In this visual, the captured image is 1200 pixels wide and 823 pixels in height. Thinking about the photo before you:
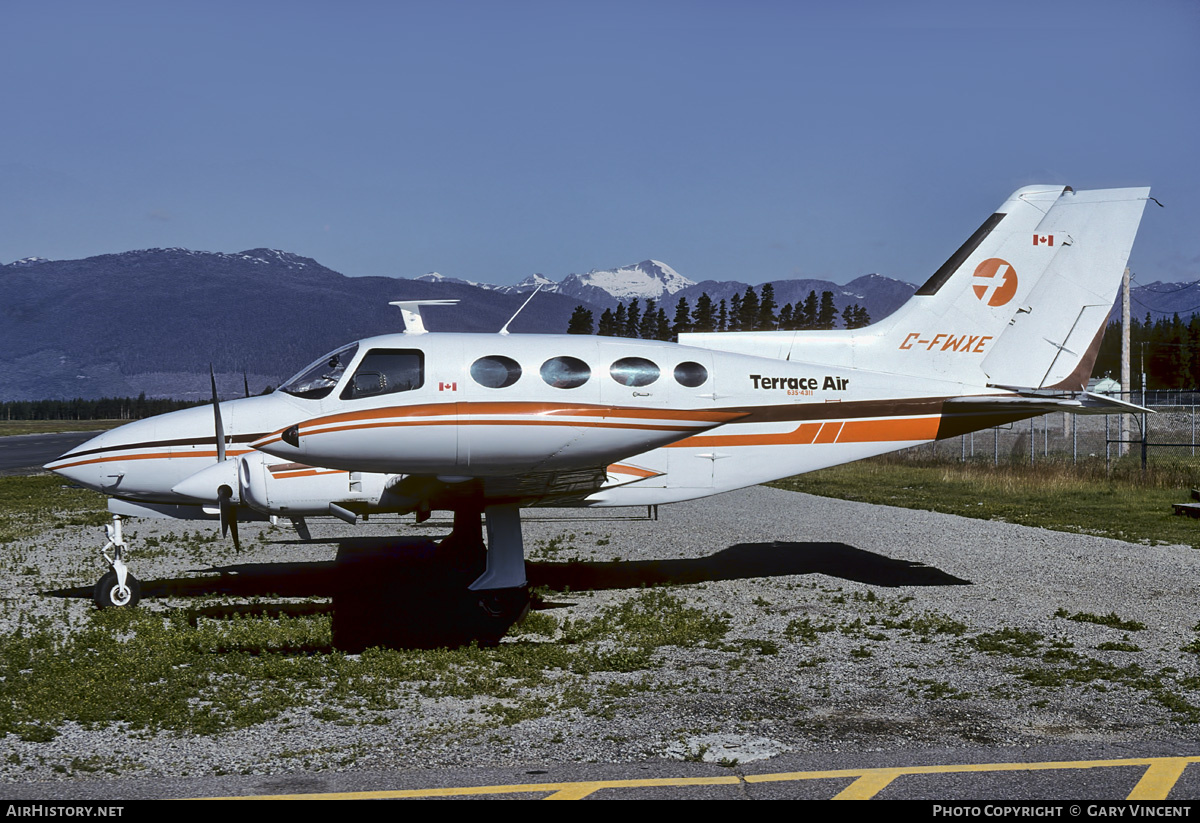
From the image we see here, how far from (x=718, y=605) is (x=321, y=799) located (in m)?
7.04

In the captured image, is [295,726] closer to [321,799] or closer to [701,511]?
[321,799]

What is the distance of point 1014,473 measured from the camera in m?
28.3

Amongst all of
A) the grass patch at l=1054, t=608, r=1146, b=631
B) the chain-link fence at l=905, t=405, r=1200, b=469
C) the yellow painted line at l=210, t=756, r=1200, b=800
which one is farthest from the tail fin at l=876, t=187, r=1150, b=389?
the chain-link fence at l=905, t=405, r=1200, b=469

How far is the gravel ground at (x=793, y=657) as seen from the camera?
685 cm

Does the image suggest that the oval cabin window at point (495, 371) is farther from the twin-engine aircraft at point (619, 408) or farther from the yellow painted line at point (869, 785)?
the yellow painted line at point (869, 785)

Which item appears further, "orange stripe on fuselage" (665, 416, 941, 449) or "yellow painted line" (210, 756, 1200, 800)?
"orange stripe on fuselage" (665, 416, 941, 449)

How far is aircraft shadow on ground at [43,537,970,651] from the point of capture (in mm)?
11000

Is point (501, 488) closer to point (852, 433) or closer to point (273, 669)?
point (273, 669)

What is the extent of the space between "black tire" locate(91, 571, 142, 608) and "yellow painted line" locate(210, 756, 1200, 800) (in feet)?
23.2

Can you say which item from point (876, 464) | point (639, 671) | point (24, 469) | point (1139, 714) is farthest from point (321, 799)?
point (24, 469)

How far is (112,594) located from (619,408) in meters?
6.89

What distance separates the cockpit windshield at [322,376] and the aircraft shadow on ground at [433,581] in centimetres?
264

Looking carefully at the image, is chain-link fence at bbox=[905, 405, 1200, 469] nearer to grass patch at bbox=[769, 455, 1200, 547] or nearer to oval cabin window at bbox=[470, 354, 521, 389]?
grass patch at bbox=[769, 455, 1200, 547]

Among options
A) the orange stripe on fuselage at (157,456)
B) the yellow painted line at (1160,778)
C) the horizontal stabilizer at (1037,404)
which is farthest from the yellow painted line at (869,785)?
the orange stripe on fuselage at (157,456)
